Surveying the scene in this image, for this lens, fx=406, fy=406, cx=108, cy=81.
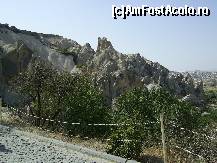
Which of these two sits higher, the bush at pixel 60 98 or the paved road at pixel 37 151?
the bush at pixel 60 98

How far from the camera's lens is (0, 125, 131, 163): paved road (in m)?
15.7

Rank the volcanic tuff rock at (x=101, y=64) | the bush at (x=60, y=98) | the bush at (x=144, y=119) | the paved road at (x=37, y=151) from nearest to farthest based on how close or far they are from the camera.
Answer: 1. the paved road at (x=37, y=151)
2. the bush at (x=144, y=119)
3. the bush at (x=60, y=98)
4. the volcanic tuff rock at (x=101, y=64)

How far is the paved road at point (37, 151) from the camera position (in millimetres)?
15695

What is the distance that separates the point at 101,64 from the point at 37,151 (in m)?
73.6

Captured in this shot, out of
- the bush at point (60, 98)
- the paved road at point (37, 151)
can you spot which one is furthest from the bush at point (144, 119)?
the bush at point (60, 98)

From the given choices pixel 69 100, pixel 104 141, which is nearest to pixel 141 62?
pixel 69 100

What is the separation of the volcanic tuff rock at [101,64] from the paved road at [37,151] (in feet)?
155

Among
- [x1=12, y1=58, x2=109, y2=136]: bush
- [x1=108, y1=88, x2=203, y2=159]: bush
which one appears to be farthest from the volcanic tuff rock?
[x1=12, y1=58, x2=109, y2=136]: bush

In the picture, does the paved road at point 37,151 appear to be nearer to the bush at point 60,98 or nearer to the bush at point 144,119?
the bush at point 144,119

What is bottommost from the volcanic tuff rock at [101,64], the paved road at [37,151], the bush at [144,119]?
the paved road at [37,151]

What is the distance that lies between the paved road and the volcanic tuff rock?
47.2 metres

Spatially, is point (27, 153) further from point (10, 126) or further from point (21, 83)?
point (21, 83)

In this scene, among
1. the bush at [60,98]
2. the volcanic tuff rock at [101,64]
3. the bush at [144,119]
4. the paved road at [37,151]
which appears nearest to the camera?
the paved road at [37,151]

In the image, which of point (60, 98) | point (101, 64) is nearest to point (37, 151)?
point (60, 98)
